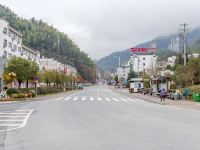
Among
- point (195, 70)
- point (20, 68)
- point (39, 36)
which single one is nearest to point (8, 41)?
point (20, 68)

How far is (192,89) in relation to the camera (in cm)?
4959

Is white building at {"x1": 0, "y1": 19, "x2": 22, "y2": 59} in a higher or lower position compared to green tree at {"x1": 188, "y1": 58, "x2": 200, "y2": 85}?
higher

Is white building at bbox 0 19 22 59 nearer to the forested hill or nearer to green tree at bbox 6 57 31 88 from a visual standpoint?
green tree at bbox 6 57 31 88

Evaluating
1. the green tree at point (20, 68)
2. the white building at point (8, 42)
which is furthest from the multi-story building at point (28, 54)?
the green tree at point (20, 68)

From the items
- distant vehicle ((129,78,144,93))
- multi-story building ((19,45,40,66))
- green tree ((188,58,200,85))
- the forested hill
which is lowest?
distant vehicle ((129,78,144,93))

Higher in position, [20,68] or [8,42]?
[8,42]

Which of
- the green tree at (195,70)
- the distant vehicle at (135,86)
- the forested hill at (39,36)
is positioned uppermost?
the forested hill at (39,36)

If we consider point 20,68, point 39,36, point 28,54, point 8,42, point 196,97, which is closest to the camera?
point 196,97

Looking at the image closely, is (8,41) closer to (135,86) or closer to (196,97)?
(135,86)

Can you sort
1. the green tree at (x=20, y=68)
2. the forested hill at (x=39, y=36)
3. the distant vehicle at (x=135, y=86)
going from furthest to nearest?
the forested hill at (x=39, y=36) < the distant vehicle at (x=135, y=86) < the green tree at (x=20, y=68)

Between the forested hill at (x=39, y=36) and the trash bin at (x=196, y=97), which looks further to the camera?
the forested hill at (x=39, y=36)

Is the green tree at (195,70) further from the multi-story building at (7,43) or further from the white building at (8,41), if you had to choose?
the white building at (8,41)

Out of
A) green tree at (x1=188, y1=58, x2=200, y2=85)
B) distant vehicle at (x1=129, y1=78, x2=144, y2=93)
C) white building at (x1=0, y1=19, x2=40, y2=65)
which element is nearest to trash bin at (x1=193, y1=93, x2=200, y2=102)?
green tree at (x1=188, y1=58, x2=200, y2=85)

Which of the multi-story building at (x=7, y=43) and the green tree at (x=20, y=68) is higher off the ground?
the multi-story building at (x=7, y=43)
